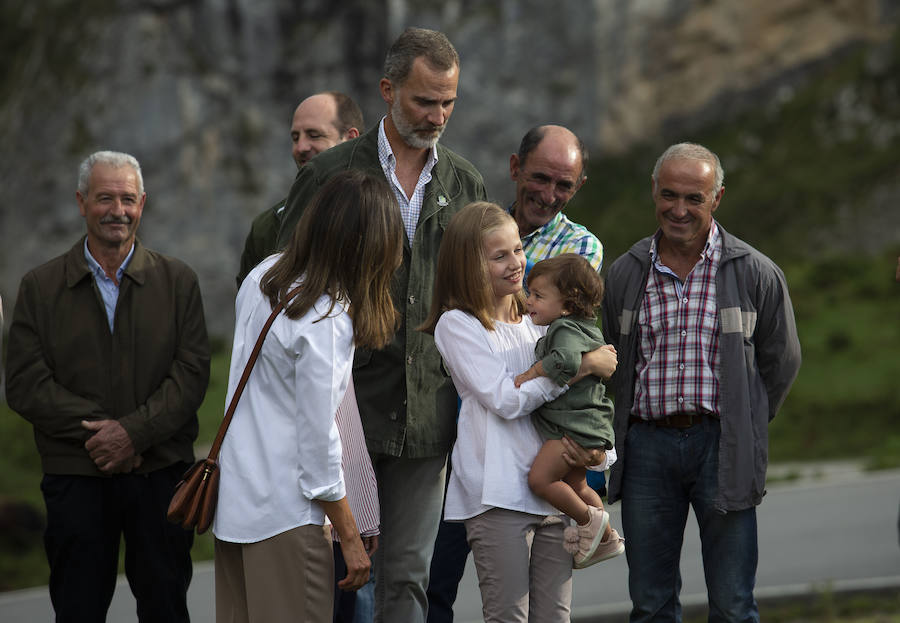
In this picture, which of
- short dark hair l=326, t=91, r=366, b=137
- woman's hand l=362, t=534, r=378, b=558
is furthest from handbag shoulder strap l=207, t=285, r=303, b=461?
short dark hair l=326, t=91, r=366, b=137

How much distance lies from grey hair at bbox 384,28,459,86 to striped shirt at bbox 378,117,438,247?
23 centimetres

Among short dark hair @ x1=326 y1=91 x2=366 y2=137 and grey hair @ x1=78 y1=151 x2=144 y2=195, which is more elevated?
short dark hair @ x1=326 y1=91 x2=366 y2=137

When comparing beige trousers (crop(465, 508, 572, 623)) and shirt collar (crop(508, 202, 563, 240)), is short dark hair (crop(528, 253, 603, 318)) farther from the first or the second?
beige trousers (crop(465, 508, 572, 623))

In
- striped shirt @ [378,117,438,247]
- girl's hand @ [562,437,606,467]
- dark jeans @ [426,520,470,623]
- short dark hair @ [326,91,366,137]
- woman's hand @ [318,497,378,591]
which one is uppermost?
short dark hair @ [326,91,366,137]

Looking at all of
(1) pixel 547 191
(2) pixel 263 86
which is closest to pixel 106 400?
(1) pixel 547 191

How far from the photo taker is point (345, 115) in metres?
5.54

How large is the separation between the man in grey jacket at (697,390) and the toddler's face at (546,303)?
654mm

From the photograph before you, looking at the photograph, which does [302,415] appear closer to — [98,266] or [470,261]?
[470,261]

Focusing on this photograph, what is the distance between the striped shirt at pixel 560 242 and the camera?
4535 millimetres

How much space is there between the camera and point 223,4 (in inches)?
865

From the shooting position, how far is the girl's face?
402cm

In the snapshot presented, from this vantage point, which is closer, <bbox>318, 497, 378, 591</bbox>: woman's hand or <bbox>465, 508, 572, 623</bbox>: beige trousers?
<bbox>318, 497, 378, 591</bbox>: woman's hand

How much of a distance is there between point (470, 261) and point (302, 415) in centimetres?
95

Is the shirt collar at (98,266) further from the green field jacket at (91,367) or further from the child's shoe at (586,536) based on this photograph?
the child's shoe at (586,536)
